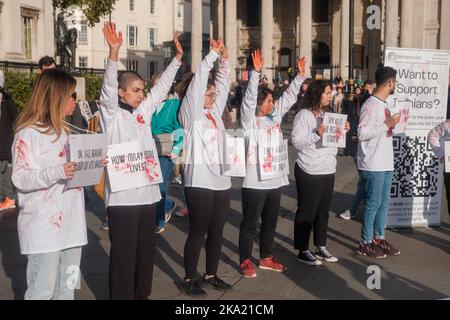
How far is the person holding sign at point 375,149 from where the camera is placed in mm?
7480

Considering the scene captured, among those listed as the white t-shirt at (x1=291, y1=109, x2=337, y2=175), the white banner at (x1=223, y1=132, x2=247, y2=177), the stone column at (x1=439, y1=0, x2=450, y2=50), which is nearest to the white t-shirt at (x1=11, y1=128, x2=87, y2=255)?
the white banner at (x1=223, y1=132, x2=247, y2=177)

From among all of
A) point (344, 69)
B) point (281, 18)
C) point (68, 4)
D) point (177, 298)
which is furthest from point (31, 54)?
point (281, 18)

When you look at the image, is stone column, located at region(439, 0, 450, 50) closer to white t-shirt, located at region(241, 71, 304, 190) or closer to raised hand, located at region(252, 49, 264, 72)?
raised hand, located at region(252, 49, 264, 72)

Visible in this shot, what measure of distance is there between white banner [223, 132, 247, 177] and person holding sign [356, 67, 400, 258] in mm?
1853

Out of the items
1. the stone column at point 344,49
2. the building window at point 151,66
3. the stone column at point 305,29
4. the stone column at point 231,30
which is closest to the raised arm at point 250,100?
the stone column at point 344,49

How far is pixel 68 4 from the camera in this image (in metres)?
33.8

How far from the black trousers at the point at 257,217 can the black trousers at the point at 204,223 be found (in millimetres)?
630

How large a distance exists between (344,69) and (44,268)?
5203 centimetres

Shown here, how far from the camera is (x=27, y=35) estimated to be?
27438 millimetres

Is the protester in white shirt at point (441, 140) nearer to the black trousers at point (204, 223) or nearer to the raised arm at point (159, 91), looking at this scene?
the black trousers at point (204, 223)

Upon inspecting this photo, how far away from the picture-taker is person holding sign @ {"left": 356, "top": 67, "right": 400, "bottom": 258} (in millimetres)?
7480

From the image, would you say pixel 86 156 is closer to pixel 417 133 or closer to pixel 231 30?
pixel 417 133

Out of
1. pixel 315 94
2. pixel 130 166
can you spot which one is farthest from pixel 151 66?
pixel 130 166

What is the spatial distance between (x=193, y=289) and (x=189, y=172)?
3.67ft
